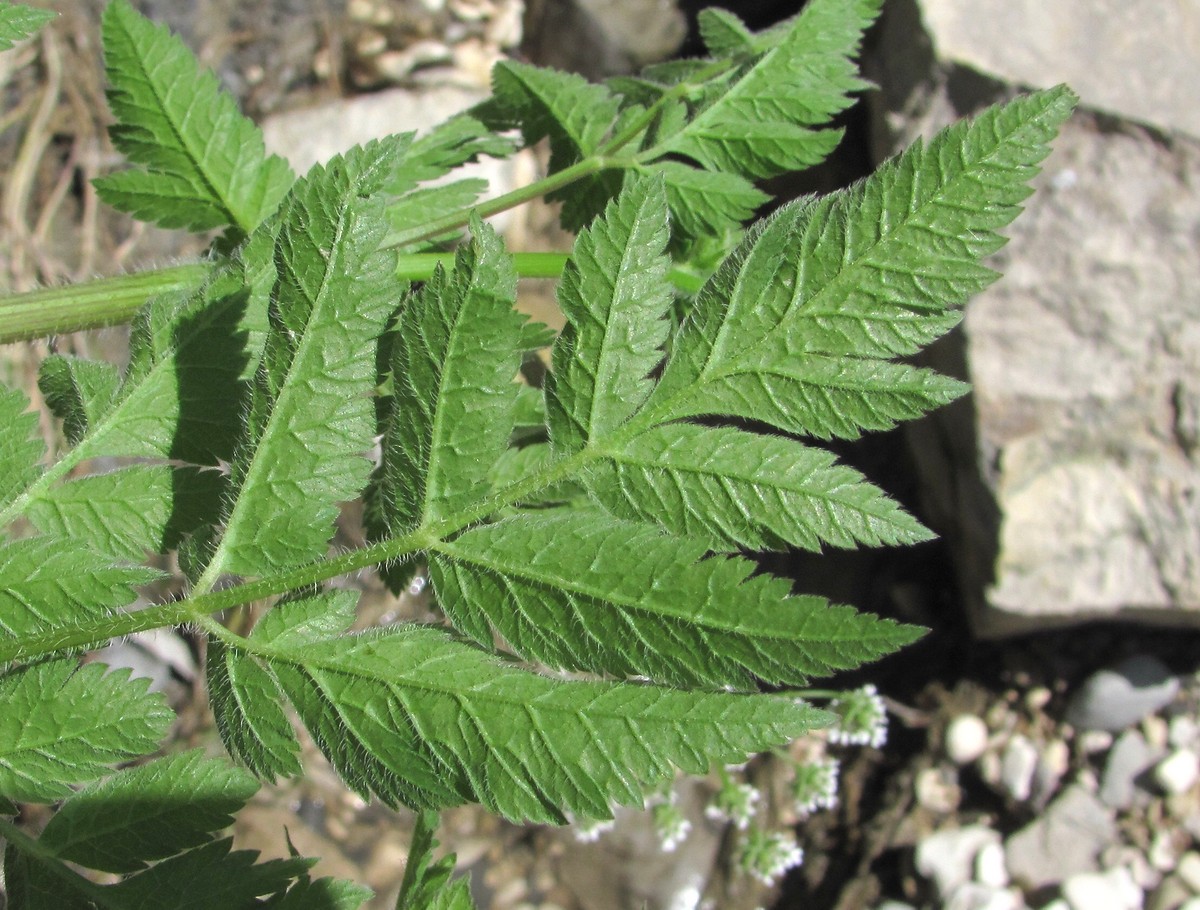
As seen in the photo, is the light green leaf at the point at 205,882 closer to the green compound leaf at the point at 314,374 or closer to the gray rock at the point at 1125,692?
the green compound leaf at the point at 314,374

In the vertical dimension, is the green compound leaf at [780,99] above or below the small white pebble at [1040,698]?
above

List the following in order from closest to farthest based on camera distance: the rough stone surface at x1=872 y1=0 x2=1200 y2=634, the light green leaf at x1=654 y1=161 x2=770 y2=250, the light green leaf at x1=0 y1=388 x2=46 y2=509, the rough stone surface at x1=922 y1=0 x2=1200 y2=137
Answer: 1. the light green leaf at x1=0 y1=388 x2=46 y2=509
2. the light green leaf at x1=654 y1=161 x2=770 y2=250
3. the rough stone surface at x1=872 y1=0 x2=1200 y2=634
4. the rough stone surface at x1=922 y1=0 x2=1200 y2=137

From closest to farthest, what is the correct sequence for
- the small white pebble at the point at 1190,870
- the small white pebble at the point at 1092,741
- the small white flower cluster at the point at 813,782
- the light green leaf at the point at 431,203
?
the light green leaf at the point at 431,203, the small white flower cluster at the point at 813,782, the small white pebble at the point at 1190,870, the small white pebble at the point at 1092,741

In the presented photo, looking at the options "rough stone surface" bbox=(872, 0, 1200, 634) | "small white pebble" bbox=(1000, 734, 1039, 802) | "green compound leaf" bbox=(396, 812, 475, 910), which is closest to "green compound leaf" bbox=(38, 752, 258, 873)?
"green compound leaf" bbox=(396, 812, 475, 910)

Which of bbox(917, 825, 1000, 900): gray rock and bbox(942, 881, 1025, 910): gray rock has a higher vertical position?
bbox(917, 825, 1000, 900): gray rock

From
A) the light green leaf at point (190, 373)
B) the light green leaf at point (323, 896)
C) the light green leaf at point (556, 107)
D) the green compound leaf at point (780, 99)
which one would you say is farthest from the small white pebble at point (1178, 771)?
the light green leaf at point (190, 373)

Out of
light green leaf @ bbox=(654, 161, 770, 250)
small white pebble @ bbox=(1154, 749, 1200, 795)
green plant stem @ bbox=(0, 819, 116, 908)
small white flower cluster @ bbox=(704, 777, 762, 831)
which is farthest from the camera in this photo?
small white pebble @ bbox=(1154, 749, 1200, 795)

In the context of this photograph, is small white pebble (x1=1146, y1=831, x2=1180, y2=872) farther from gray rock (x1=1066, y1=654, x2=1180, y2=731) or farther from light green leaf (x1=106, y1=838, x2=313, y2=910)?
light green leaf (x1=106, y1=838, x2=313, y2=910)
